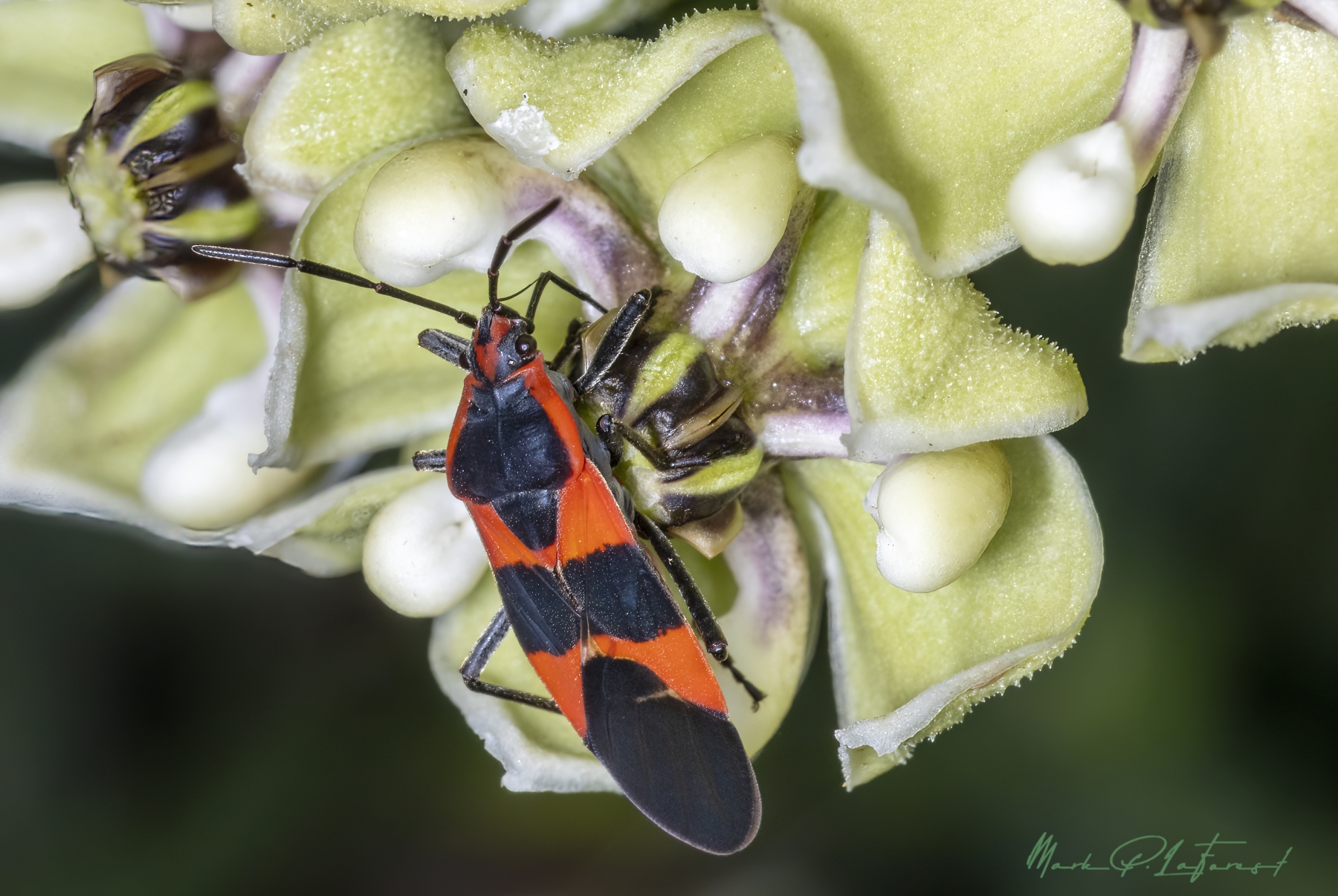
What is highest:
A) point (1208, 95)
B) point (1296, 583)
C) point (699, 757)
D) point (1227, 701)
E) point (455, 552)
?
point (1208, 95)

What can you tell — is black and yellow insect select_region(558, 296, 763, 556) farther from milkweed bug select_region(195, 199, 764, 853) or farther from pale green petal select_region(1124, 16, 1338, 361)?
pale green petal select_region(1124, 16, 1338, 361)

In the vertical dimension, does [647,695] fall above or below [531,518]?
below

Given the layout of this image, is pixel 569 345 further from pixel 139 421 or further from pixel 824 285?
pixel 139 421

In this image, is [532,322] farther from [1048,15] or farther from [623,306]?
[1048,15]

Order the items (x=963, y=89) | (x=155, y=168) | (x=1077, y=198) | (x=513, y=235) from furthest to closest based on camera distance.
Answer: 1. (x=155, y=168)
2. (x=513, y=235)
3. (x=963, y=89)
4. (x=1077, y=198)

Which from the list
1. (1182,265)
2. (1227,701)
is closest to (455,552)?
(1182,265)

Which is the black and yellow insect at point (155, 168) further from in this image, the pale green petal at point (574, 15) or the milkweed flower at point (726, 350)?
the pale green petal at point (574, 15)

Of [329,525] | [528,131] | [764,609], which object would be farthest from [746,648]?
[528,131]
